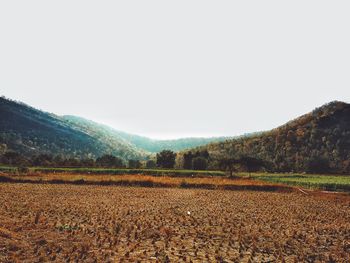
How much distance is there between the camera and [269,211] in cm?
2861

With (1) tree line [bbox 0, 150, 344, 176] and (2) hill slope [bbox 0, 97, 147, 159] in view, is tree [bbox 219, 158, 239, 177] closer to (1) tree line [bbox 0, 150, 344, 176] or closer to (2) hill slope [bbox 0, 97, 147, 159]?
(1) tree line [bbox 0, 150, 344, 176]

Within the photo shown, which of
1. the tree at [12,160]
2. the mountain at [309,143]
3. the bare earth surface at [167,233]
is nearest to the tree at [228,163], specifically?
the mountain at [309,143]

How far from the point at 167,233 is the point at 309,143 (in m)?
115

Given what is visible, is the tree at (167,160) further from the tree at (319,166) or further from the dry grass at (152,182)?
the dry grass at (152,182)

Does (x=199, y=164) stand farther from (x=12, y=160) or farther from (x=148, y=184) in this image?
(x=148, y=184)

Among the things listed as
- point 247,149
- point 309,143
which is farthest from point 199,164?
point 247,149

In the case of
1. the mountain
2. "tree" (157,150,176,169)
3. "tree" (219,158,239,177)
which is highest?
the mountain

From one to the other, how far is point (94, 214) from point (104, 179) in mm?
30258

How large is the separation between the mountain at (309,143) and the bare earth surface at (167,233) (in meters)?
76.0

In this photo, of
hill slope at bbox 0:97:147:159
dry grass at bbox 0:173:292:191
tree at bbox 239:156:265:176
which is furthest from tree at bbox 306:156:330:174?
hill slope at bbox 0:97:147:159

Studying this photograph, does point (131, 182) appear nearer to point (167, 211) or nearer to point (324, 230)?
point (167, 211)

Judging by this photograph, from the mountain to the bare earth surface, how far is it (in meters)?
76.0

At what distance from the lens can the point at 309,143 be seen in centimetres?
12650

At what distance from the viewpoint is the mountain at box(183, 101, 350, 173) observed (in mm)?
113000
